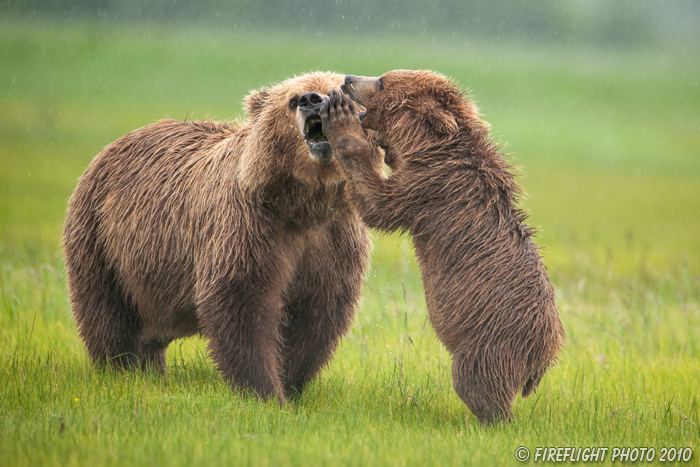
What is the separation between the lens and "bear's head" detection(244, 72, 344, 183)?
5.35 m

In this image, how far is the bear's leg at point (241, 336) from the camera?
557cm

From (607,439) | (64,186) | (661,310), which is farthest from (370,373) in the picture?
(64,186)

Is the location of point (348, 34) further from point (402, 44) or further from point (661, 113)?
point (661, 113)

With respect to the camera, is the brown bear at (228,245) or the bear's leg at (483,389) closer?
the bear's leg at (483,389)

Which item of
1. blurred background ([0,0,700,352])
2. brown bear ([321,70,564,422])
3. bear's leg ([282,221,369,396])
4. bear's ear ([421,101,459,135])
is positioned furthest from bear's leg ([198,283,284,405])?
blurred background ([0,0,700,352])

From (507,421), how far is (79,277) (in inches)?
145

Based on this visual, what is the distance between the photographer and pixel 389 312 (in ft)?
31.7

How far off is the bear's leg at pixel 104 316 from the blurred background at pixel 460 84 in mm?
2729

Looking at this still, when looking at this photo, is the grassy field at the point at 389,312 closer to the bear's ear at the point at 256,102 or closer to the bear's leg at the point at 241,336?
the bear's leg at the point at 241,336

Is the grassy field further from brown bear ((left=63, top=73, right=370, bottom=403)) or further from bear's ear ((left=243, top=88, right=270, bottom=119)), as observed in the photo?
bear's ear ((left=243, top=88, right=270, bottom=119))

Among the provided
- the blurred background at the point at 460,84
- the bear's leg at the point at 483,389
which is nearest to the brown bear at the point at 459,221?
the bear's leg at the point at 483,389

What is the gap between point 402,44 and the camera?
147ft
